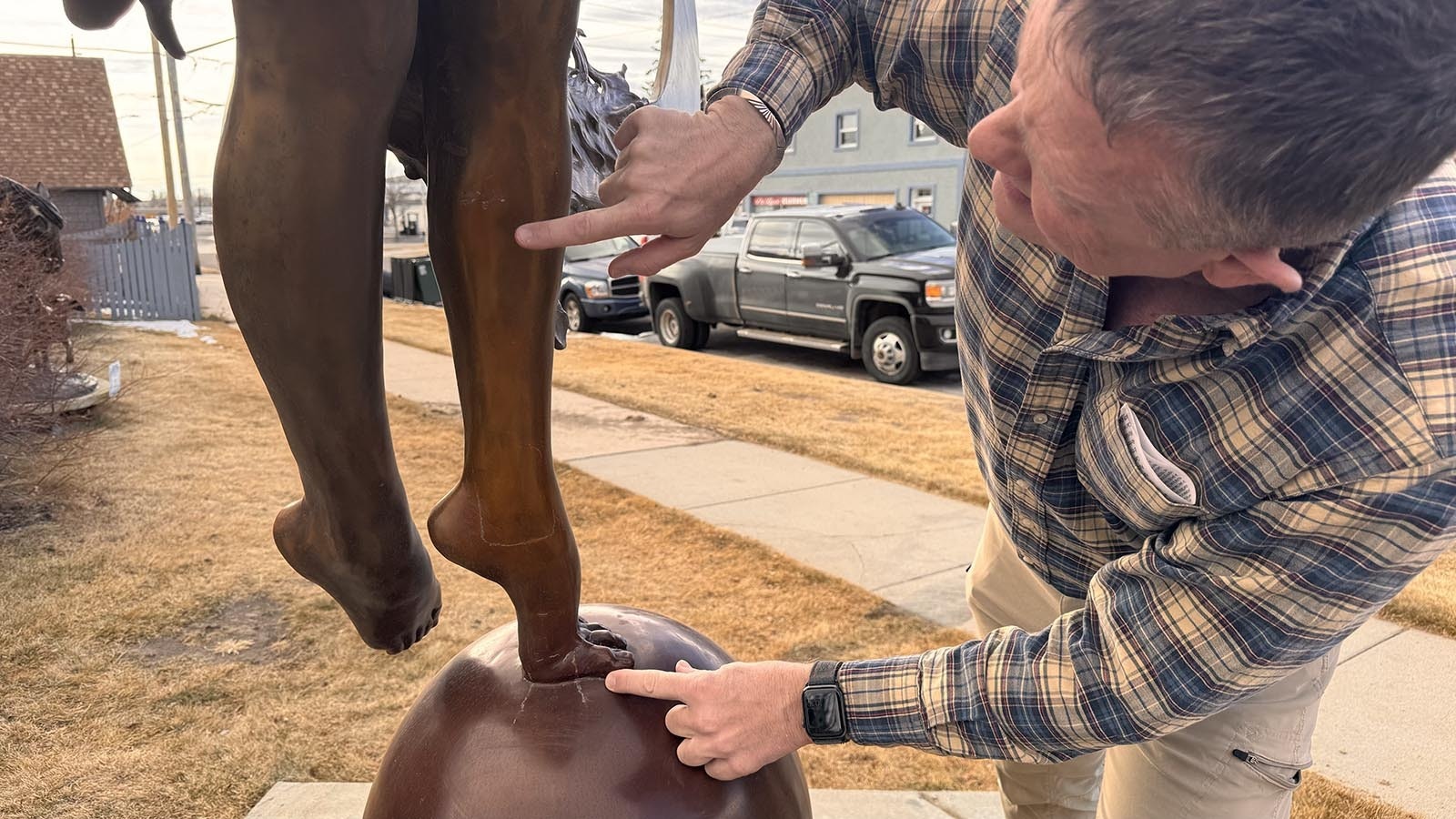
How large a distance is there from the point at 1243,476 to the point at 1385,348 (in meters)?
0.20

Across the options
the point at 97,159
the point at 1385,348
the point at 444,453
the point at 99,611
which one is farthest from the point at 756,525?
the point at 97,159

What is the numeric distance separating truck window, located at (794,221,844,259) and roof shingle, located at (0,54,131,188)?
12511 mm

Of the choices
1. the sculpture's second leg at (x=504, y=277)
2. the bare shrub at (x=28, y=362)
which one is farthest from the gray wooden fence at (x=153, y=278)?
the sculpture's second leg at (x=504, y=277)

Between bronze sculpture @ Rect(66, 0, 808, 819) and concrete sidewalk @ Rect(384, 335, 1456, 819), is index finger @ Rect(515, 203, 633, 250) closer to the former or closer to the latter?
bronze sculpture @ Rect(66, 0, 808, 819)

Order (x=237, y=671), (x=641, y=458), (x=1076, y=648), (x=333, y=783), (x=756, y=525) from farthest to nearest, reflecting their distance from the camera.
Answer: (x=641, y=458) → (x=756, y=525) → (x=237, y=671) → (x=333, y=783) → (x=1076, y=648)

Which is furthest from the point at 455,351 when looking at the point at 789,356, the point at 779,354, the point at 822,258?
the point at 779,354

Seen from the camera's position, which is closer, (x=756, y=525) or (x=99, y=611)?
(x=99, y=611)

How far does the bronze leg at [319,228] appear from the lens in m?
1.15

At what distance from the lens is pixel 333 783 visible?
2672 millimetres

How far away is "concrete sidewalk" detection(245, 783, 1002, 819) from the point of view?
253 centimetres

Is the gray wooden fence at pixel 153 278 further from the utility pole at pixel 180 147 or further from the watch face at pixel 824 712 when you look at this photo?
the watch face at pixel 824 712

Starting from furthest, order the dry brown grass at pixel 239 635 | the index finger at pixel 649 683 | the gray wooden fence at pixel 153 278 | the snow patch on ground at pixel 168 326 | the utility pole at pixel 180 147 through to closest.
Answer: the utility pole at pixel 180 147 < the gray wooden fence at pixel 153 278 < the snow patch on ground at pixel 168 326 < the dry brown grass at pixel 239 635 < the index finger at pixel 649 683

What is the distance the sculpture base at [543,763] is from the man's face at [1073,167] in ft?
2.95

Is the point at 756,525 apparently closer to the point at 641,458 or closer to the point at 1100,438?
the point at 641,458
